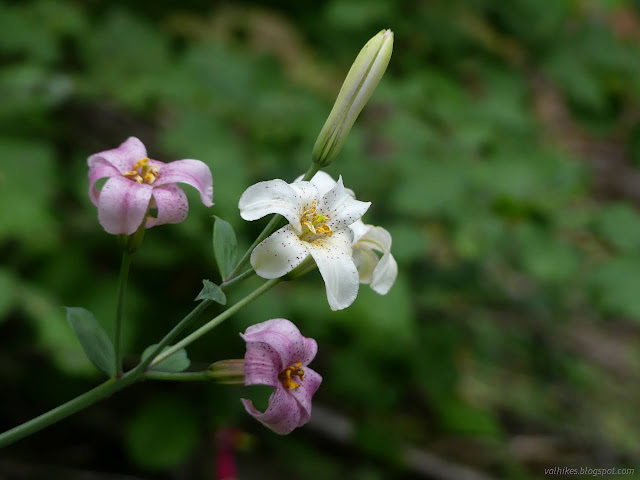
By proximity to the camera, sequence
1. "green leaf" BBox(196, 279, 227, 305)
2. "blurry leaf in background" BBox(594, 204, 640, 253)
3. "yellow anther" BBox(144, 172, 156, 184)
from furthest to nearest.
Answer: "blurry leaf in background" BBox(594, 204, 640, 253) → "yellow anther" BBox(144, 172, 156, 184) → "green leaf" BBox(196, 279, 227, 305)

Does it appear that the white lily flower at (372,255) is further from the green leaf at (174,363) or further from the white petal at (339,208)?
the green leaf at (174,363)

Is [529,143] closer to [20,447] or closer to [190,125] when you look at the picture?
[190,125]

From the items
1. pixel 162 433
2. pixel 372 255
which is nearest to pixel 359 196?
pixel 162 433

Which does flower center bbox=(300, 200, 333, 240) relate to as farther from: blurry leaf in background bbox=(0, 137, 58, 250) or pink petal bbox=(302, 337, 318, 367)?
blurry leaf in background bbox=(0, 137, 58, 250)

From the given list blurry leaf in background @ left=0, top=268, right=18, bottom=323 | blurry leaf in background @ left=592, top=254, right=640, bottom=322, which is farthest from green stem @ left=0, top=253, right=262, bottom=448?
blurry leaf in background @ left=592, top=254, right=640, bottom=322

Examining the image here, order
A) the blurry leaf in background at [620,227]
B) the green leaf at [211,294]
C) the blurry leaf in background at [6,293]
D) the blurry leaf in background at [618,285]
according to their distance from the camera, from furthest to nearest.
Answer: the blurry leaf in background at [620,227]
the blurry leaf in background at [618,285]
the blurry leaf in background at [6,293]
the green leaf at [211,294]

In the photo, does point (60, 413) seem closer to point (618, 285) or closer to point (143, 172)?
point (143, 172)

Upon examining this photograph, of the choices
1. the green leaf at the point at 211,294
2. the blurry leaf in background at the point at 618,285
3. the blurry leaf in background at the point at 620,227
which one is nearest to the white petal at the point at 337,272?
the green leaf at the point at 211,294

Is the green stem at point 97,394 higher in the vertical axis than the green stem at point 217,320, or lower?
lower
